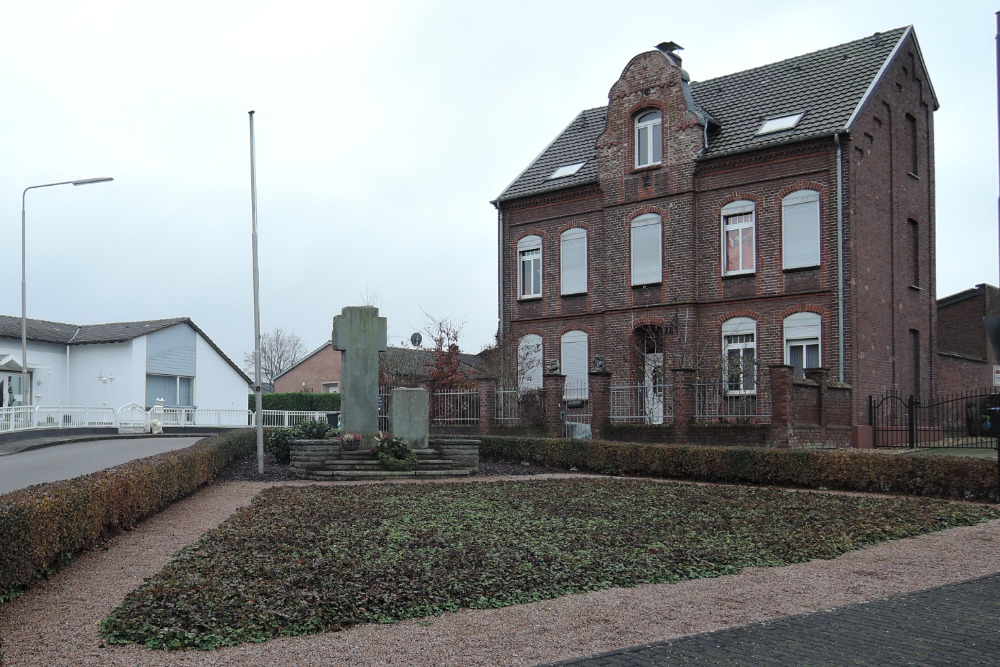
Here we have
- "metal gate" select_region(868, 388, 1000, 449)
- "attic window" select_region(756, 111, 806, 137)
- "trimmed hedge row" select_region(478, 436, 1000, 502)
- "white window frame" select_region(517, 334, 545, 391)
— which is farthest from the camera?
"white window frame" select_region(517, 334, 545, 391)

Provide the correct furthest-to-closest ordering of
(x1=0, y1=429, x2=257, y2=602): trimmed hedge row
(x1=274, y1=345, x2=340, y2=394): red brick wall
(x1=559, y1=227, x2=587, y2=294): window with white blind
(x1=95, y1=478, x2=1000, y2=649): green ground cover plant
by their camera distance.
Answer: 1. (x1=274, y1=345, x2=340, y2=394): red brick wall
2. (x1=559, y1=227, x2=587, y2=294): window with white blind
3. (x1=0, y1=429, x2=257, y2=602): trimmed hedge row
4. (x1=95, y1=478, x2=1000, y2=649): green ground cover plant

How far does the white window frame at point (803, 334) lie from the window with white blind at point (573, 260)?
6809mm

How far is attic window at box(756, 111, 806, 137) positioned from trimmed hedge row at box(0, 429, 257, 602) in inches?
703

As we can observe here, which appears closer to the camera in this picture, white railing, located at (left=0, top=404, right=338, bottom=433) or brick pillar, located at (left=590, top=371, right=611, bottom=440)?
brick pillar, located at (left=590, top=371, right=611, bottom=440)

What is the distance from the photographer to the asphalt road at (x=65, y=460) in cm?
1653

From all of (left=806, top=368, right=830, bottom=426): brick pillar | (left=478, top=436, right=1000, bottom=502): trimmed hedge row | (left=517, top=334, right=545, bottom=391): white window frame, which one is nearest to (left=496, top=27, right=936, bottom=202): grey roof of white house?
(left=517, top=334, right=545, bottom=391): white window frame

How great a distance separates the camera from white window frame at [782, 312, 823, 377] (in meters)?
23.5

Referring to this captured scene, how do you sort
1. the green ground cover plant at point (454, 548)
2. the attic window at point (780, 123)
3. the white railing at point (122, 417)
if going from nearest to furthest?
the green ground cover plant at point (454, 548)
the attic window at point (780, 123)
the white railing at point (122, 417)

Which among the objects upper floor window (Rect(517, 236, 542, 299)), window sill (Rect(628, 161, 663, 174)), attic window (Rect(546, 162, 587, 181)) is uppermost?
attic window (Rect(546, 162, 587, 181))

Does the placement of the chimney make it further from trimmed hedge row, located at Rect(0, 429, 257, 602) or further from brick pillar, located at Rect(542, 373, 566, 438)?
trimmed hedge row, located at Rect(0, 429, 257, 602)

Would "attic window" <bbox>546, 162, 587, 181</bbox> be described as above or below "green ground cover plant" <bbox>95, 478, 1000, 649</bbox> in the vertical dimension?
above

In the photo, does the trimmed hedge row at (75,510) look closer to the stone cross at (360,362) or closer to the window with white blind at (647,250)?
the stone cross at (360,362)

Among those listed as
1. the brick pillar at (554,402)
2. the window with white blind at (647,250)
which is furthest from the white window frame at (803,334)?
the brick pillar at (554,402)

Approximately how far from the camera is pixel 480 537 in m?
10.1
